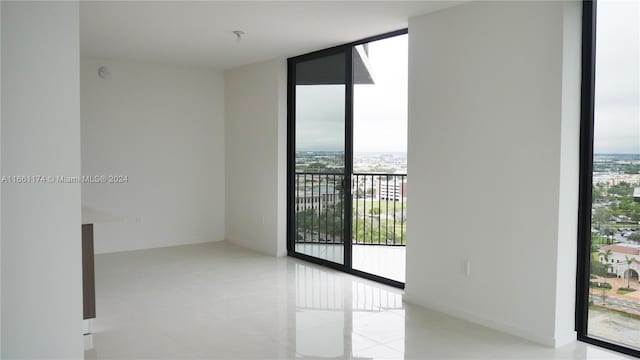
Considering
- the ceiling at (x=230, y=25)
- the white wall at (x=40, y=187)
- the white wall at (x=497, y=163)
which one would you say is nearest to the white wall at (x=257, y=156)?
the ceiling at (x=230, y=25)

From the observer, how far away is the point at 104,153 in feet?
22.3

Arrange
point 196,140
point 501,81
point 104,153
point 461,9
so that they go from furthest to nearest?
point 196,140 < point 104,153 < point 461,9 < point 501,81

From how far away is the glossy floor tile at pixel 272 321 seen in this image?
3.47 m

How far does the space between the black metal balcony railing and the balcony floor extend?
8cm

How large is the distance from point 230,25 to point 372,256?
3.50 m

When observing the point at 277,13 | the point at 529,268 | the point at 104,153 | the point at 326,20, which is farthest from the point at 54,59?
the point at 104,153

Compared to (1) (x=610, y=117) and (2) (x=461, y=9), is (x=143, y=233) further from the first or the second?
(1) (x=610, y=117)

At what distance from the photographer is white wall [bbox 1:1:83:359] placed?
2.29 meters

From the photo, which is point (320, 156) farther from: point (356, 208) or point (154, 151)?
point (154, 151)

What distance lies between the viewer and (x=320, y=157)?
6137 millimetres

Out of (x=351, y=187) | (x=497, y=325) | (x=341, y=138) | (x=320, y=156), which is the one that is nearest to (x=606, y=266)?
(x=497, y=325)

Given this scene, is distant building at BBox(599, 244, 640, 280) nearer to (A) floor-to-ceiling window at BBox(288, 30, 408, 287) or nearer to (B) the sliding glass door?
(A) floor-to-ceiling window at BBox(288, 30, 408, 287)

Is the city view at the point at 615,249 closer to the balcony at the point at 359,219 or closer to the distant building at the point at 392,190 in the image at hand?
the balcony at the point at 359,219

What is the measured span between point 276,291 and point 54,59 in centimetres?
315
